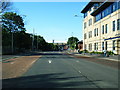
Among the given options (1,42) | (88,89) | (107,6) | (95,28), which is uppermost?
(107,6)

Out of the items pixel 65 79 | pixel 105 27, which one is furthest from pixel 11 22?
pixel 65 79

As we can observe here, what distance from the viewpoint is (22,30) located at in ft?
217

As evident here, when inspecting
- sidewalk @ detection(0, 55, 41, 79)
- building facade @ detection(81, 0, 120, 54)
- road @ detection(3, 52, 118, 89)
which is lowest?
sidewalk @ detection(0, 55, 41, 79)

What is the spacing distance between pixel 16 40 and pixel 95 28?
26.4 metres

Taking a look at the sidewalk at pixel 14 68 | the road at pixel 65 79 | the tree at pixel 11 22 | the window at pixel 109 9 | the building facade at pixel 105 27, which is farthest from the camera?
the tree at pixel 11 22

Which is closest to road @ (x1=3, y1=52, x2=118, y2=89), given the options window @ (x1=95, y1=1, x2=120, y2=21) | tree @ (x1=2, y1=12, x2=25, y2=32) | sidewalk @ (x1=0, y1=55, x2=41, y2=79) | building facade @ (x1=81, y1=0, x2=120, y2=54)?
sidewalk @ (x1=0, y1=55, x2=41, y2=79)

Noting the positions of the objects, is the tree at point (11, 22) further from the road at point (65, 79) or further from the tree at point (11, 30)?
the road at point (65, 79)

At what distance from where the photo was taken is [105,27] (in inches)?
1752

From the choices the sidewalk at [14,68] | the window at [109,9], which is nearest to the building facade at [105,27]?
the window at [109,9]

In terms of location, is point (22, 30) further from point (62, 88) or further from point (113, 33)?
point (62, 88)

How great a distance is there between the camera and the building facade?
123ft

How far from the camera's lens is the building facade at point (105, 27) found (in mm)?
37375

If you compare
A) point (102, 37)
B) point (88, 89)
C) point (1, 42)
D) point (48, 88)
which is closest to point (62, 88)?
point (48, 88)

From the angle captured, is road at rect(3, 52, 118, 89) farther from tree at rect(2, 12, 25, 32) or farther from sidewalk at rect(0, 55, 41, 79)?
tree at rect(2, 12, 25, 32)
